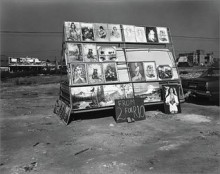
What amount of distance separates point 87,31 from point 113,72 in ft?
6.38

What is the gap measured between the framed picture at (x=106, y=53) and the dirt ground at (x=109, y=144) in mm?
2197

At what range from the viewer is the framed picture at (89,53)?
8.24 meters

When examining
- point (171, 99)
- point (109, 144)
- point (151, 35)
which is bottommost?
point (109, 144)

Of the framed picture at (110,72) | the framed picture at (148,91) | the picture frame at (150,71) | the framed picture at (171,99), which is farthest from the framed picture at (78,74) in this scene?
the framed picture at (171,99)

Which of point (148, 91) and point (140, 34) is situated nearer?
point (148, 91)

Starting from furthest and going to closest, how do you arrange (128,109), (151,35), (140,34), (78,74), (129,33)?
(151,35) < (140,34) < (129,33) < (78,74) < (128,109)

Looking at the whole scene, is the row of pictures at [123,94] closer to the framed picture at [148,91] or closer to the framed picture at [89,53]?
the framed picture at [148,91]

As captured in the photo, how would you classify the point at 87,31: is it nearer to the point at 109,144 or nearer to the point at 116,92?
the point at 116,92

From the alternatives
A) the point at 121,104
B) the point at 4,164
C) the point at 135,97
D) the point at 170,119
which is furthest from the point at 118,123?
the point at 4,164

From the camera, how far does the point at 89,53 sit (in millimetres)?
→ 8328

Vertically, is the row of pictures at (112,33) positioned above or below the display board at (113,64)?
above

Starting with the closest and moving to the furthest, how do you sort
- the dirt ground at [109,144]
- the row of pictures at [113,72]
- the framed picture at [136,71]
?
the dirt ground at [109,144]
the row of pictures at [113,72]
the framed picture at [136,71]

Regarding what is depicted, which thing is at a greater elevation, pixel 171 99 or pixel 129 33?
pixel 129 33

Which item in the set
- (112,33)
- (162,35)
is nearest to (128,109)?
(112,33)
